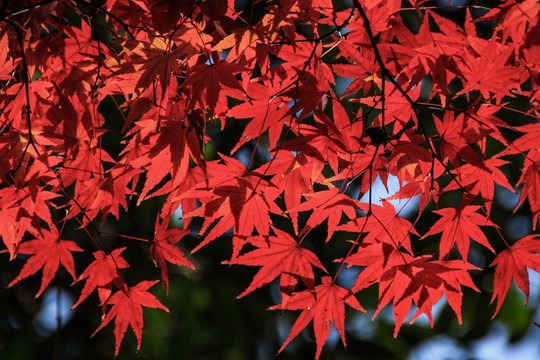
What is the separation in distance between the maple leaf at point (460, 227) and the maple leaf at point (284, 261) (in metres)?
0.36

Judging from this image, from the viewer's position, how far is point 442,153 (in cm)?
111

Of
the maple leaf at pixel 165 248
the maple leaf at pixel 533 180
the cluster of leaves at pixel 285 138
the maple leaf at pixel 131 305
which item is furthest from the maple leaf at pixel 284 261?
the maple leaf at pixel 533 180

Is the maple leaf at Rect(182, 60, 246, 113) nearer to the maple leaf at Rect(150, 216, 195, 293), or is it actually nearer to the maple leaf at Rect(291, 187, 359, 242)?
the maple leaf at Rect(291, 187, 359, 242)

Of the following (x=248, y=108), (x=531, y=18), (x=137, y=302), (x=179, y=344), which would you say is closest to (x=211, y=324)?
(x=179, y=344)

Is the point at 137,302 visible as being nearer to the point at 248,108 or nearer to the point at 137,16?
the point at 248,108

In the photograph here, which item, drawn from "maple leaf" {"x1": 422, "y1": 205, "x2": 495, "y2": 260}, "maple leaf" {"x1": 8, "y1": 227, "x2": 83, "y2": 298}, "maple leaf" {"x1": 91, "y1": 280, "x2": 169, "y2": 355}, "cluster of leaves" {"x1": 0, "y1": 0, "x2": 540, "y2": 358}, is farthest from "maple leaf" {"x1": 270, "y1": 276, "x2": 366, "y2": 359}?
"maple leaf" {"x1": 8, "y1": 227, "x2": 83, "y2": 298}

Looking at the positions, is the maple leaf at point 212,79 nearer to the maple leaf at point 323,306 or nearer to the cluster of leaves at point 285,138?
the cluster of leaves at point 285,138

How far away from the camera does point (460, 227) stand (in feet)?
4.02

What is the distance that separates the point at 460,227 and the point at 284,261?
502 millimetres

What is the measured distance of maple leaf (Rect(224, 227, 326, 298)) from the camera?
→ 3.63ft

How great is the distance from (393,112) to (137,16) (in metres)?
0.80

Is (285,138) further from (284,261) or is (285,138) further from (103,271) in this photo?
(103,271)

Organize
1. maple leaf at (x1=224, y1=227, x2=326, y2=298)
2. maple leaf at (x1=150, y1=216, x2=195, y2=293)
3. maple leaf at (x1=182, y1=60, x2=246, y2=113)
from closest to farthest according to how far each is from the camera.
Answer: maple leaf at (x1=182, y1=60, x2=246, y2=113) < maple leaf at (x1=224, y1=227, x2=326, y2=298) < maple leaf at (x1=150, y1=216, x2=195, y2=293)

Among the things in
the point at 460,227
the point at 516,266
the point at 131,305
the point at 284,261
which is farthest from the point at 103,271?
the point at 516,266
